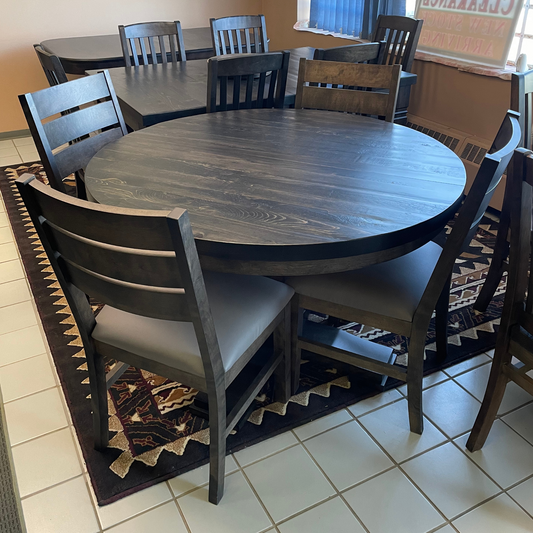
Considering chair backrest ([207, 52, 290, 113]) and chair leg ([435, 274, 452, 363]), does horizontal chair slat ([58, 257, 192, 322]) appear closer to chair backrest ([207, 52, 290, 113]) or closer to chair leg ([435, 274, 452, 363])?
chair leg ([435, 274, 452, 363])

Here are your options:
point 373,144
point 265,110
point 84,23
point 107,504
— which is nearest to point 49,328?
point 107,504

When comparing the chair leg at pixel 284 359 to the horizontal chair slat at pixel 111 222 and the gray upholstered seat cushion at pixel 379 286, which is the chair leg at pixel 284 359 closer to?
the gray upholstered seat cushion at pixel 379 286

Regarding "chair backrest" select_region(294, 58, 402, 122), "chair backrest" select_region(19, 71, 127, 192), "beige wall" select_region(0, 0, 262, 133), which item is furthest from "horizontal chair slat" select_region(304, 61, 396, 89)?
"beige wall" select_region(0, 0, 262, 133)

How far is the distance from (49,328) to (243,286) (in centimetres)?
111

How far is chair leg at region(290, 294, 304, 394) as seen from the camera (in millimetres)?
1562

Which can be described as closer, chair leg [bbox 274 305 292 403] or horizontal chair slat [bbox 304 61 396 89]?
chair leg [bbox 274 305 292 403]

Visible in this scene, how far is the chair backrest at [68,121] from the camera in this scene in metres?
1.62

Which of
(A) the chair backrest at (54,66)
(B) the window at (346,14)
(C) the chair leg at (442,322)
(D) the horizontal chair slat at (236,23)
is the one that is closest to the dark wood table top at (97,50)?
(D) the horizontal chair slat at (236,23)

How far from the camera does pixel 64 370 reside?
1.83 m

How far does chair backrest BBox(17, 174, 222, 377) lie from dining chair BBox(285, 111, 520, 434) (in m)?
0.46

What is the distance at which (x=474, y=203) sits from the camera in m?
1.21

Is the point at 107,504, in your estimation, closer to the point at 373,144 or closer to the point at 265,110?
the point at 373,144

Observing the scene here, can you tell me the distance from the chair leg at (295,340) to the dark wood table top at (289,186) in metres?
0.36

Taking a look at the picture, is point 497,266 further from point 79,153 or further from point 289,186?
point 79,153
